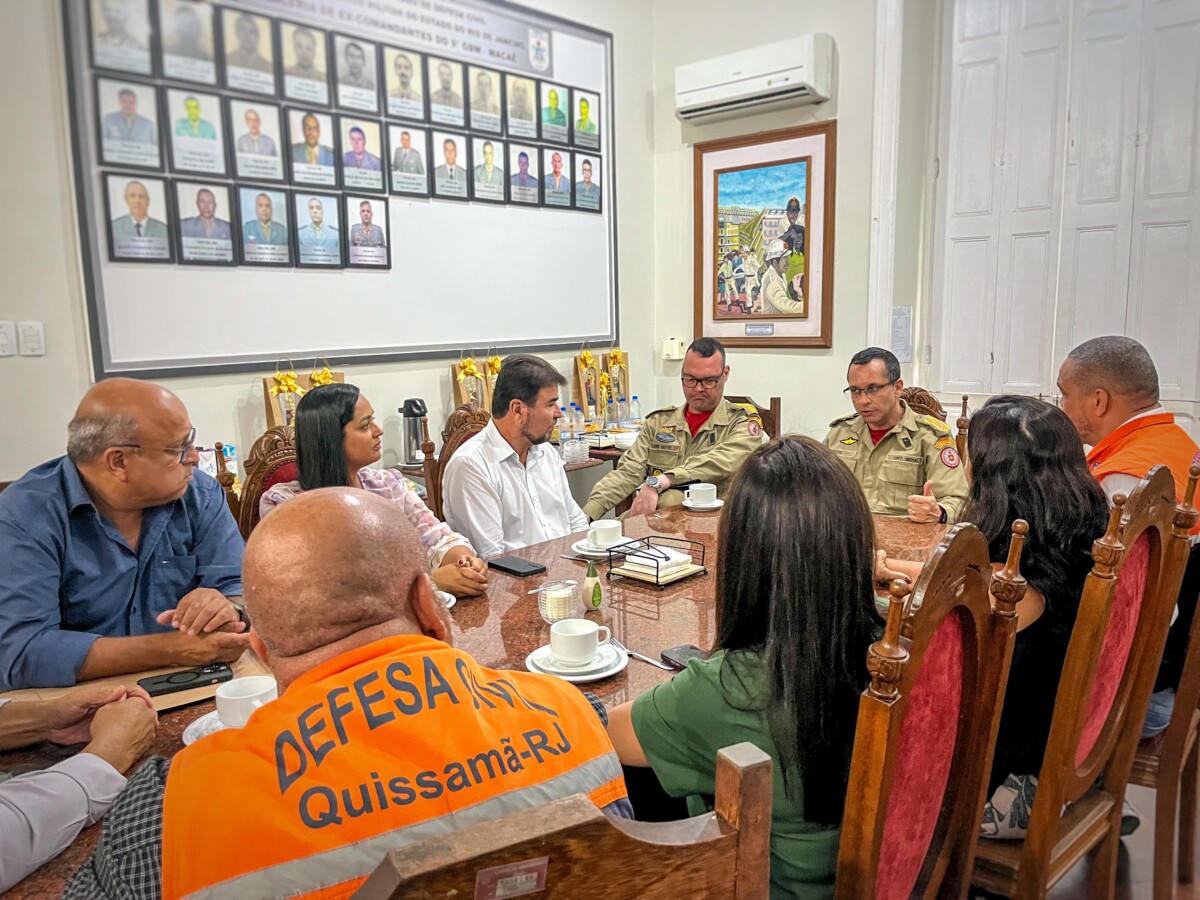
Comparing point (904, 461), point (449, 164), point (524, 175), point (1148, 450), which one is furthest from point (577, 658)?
point (524, 175)

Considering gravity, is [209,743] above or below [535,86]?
below

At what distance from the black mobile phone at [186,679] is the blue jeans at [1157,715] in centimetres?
187

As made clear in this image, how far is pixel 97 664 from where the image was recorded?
4.55 feet

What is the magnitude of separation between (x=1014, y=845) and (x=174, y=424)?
5.71 ft

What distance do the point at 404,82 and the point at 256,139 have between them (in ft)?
2.64

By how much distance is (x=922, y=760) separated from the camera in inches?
39.8

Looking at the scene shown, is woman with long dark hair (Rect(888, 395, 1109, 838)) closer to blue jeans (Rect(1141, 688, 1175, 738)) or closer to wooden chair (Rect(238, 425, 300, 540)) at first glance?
blue jeans (Rect(1141, 688, 1175, 738))

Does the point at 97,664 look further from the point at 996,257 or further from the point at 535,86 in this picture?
the point at 996,257

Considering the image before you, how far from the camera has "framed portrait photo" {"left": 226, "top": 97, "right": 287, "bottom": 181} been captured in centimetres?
319

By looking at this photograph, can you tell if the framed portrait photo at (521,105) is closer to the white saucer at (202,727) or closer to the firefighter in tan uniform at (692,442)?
the firefighter in tan uniform at (692,442)

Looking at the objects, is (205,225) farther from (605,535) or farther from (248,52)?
(605,535)

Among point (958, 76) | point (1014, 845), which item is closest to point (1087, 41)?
point (958, 76)


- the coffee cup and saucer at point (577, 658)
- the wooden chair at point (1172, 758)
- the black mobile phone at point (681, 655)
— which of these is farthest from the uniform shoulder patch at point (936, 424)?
the coffee cup and saucer at point (577, 658)

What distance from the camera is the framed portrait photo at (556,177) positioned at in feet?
14.4
